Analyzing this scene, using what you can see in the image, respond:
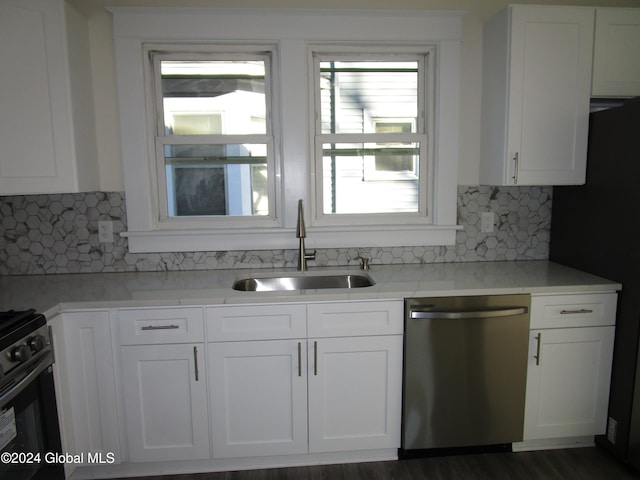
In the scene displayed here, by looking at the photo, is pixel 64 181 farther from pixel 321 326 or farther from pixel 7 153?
pixel 321 326

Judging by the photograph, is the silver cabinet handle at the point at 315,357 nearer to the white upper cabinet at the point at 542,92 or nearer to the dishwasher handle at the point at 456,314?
the dishwasher handle at the point at 456,314

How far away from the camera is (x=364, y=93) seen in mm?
2494

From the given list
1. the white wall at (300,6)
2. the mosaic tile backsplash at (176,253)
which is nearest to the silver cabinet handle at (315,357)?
the mosaic tile backsplash at (176,253)

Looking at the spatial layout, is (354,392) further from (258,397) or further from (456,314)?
(456,314)

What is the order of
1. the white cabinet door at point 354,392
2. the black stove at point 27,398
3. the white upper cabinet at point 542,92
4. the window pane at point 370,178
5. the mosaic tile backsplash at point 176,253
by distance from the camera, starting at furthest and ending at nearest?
the window pane at point 370,178 → the mosaic tile backsplash at point 176,253 → the white upper cabinet at point 542,92 → the white cabinet door at point 354,392 → the black stove at point 27,398

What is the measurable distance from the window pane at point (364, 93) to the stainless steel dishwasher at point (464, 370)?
1.13 m

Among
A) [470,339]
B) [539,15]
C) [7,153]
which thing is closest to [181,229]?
[7,153]

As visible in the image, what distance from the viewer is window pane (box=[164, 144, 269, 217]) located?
2.46 m

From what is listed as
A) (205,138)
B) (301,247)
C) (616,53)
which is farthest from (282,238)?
(616,53)

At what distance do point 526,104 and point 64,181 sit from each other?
233 cm

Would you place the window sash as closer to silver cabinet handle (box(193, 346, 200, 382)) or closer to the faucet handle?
Result: the faucet handle

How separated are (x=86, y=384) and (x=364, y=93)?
2070mm

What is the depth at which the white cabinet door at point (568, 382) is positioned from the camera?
2072mm

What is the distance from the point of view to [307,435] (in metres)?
2.03
